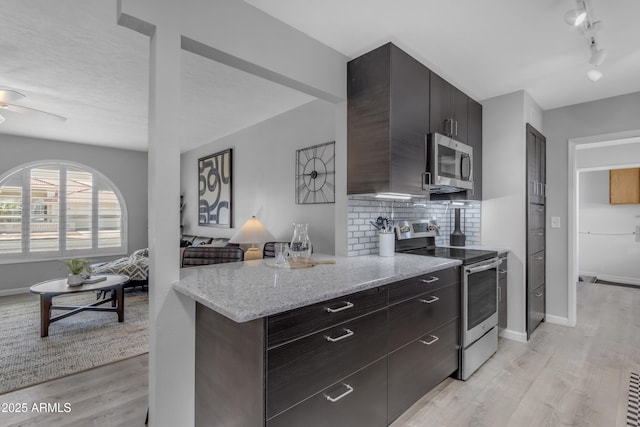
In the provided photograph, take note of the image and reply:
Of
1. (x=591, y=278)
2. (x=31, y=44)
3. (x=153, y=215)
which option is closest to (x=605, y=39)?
(x=153, y=215)

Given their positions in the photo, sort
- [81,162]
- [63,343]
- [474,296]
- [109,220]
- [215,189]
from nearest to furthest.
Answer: [474,296]
[63,343]
[215,189]
[81,162]
[109,220]

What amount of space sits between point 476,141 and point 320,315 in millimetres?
2725

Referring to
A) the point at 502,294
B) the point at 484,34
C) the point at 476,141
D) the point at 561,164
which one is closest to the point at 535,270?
the point at 502,294

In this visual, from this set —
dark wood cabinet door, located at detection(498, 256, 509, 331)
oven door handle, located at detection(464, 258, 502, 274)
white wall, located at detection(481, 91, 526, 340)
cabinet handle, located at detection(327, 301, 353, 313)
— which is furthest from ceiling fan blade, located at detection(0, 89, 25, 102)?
dark wood cabinet door, located at detection(498, 256, 509, 331)

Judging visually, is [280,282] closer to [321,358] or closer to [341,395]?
[321,358]

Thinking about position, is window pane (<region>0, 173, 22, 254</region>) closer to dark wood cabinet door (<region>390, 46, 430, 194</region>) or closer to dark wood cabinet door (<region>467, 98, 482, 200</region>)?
dark wood cabinet door (<region>390, 46, 430, 194</region>)

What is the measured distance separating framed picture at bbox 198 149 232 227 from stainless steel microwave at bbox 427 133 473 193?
3410 millimetres

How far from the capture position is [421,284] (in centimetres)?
192

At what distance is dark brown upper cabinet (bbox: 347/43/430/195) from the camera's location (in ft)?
6.92

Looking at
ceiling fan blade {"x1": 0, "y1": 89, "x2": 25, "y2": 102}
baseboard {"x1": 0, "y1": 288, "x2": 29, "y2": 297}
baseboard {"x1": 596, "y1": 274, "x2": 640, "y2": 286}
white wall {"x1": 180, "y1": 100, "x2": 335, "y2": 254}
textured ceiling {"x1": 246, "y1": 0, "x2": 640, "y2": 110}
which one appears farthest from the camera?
baseboard {"x1": 596, "y1": 274, "x2": 640, "y2": 286}

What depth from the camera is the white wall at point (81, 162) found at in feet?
16.2

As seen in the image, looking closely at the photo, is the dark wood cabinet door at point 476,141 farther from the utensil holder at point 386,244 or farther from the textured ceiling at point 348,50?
the utensil holder at point 386,244

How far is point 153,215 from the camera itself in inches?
56.2

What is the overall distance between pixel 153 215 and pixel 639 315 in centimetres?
521
